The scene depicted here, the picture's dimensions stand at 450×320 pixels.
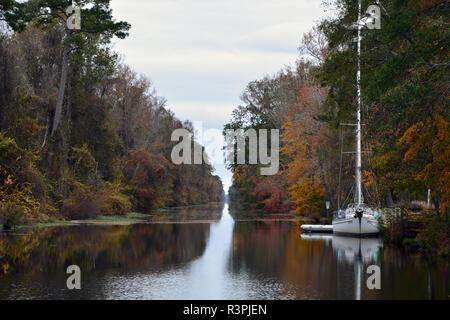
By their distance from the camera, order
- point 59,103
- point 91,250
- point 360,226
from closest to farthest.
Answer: point 91,250, point 360,226, point 59,103

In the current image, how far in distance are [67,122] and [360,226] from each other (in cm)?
2501

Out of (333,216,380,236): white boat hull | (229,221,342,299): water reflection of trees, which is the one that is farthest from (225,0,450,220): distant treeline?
(229,221,342,299): water reflection of trees

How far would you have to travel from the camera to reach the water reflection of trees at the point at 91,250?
17.4 metres

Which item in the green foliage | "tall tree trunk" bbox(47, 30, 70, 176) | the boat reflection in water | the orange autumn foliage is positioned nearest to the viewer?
the boat reflection in water

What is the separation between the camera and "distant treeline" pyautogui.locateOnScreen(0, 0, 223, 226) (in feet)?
115

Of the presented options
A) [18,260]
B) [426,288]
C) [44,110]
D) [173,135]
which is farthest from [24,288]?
[173,135]

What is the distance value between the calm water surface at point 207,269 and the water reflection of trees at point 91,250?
0.03 meters

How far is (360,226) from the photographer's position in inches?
1224

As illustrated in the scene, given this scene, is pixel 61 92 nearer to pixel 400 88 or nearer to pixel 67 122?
pixel 67 122

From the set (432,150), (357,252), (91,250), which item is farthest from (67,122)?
(432,150)

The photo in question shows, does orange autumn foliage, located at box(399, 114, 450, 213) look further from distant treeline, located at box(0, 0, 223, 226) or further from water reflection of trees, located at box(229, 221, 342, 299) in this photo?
distant treeline, located at box(0, 0, 223, 226)

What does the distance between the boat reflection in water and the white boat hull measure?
16.6 inches

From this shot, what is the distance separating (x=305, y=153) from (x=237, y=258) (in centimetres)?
2876

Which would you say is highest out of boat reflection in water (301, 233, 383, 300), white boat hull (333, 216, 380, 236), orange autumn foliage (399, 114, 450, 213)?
orange autumn foliage (399, 114, 450, 213)
